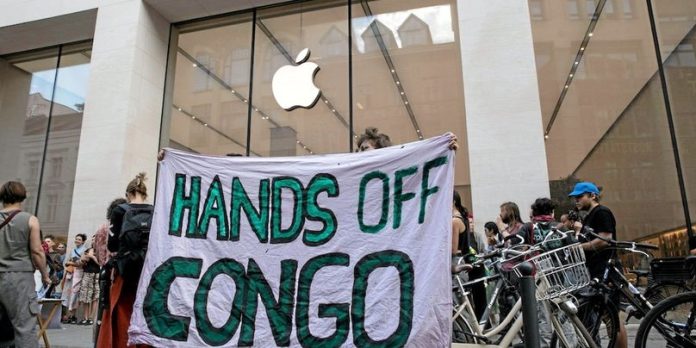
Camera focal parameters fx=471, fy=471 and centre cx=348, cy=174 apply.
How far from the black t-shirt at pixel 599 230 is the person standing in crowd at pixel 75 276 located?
869cm

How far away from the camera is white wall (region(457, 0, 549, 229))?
761 centimetres

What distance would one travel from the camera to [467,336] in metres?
4.12

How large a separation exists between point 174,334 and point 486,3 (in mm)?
7634

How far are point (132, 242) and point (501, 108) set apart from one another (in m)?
6.18

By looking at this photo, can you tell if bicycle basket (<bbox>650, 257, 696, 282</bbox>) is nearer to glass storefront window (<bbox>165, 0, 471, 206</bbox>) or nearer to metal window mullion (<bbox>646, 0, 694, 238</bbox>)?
metal window mullion (<bbox>646, 0, 694, 238</bbox>)

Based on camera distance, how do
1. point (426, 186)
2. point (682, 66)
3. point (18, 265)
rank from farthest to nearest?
point (682, 66), point (18, 265), point (426, 186)

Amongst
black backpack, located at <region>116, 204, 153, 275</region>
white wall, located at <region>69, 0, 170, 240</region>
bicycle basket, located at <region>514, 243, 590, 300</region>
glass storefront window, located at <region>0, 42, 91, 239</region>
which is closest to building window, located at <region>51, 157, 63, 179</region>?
glass storefront window, located at <region>0, 42, 91, 239</region>

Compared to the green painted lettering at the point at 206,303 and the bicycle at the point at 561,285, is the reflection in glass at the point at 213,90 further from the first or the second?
the bicycle at the point at 561,285

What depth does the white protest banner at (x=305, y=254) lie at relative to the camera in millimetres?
3318

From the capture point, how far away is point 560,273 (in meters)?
3.53

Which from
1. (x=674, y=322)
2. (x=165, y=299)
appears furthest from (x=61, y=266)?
(x=674, y=322)

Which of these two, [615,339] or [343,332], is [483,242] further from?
[343,332]

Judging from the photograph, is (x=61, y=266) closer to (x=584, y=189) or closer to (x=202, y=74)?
(x=202, y=74)

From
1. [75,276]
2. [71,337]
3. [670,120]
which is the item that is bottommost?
[71,337]
